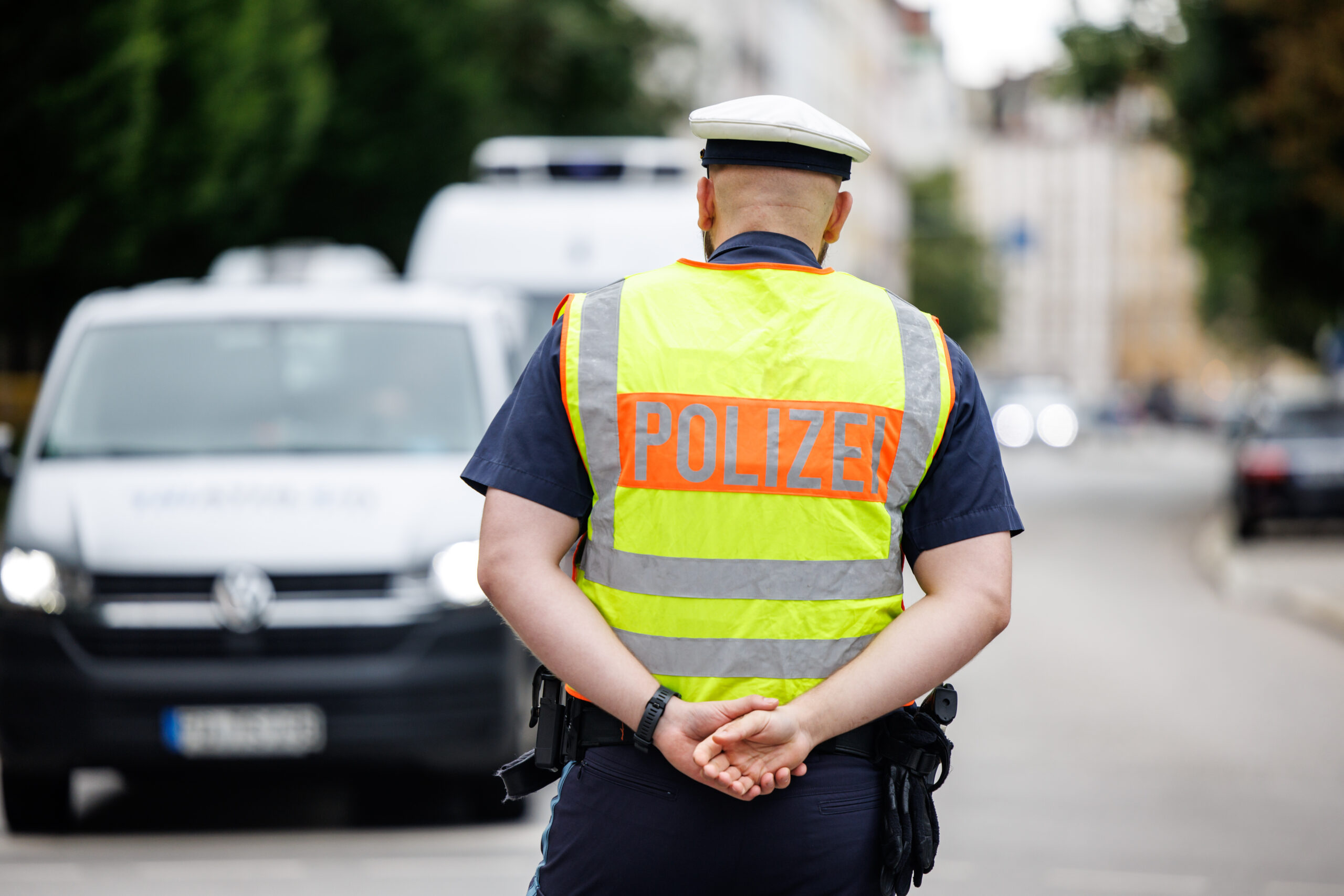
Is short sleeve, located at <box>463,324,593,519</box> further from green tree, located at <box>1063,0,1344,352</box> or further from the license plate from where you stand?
green tree, located at <box>1063,0,1344,352</box>

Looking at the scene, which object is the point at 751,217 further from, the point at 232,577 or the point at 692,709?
the point at 232,577

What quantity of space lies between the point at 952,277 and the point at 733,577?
82.6 meters

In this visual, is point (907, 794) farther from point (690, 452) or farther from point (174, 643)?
point (174, 643)

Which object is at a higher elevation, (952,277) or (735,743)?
(735,743)

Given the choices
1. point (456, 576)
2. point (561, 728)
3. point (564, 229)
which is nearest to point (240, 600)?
point (456, 576)

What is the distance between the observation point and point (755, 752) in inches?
93.5

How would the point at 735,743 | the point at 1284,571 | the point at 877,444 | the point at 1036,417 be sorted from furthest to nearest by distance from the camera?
the point at 1036,417, the point at 1284,571, the point at 877,444, the point at 735,743

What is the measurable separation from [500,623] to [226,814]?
1.35 meters

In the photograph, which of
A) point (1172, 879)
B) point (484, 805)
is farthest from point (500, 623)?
point (1172, 879)

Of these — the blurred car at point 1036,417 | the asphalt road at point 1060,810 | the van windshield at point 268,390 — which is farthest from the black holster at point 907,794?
the blurred car at point 1036,417

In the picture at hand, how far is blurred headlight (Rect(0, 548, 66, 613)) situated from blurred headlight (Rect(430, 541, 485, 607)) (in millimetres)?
Result: 1214

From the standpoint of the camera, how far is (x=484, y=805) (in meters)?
6.53

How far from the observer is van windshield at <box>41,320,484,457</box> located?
6.78m

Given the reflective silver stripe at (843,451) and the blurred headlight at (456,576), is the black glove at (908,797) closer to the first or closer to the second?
the reflective silver stripe at (843,451)
